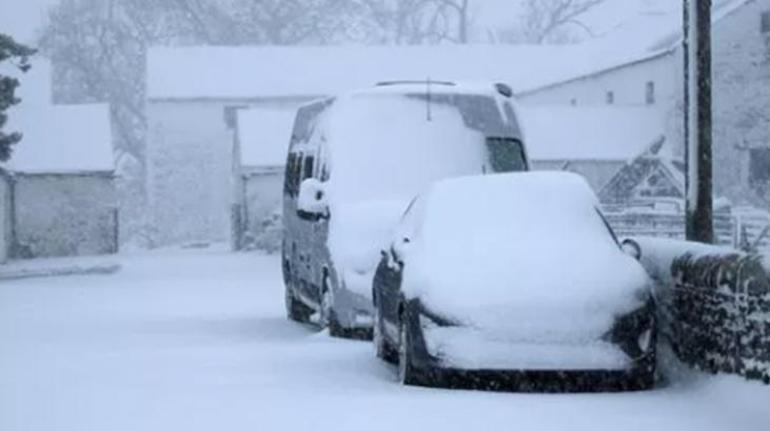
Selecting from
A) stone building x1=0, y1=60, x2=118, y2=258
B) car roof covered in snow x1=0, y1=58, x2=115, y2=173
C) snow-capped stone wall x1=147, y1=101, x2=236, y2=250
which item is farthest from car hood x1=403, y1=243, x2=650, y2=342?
snow-capped stone wall x1=147, y1=101, x2=236, y2=250

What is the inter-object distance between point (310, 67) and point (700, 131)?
56.4m

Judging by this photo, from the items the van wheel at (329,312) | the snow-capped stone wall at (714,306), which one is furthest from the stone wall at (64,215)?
the snow-capped stone wall at (714,306)

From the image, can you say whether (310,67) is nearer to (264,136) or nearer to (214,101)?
(214,101)

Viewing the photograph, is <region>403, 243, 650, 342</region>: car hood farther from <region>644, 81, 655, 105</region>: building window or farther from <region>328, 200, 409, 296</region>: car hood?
<region>644, 81, 655, 105</region>: building window

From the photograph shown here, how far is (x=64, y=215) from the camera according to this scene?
49938 mm

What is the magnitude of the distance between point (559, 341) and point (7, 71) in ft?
160

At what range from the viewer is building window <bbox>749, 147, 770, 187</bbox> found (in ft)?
162

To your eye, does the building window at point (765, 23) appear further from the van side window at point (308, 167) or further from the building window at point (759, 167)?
the van side window at point (308, 167)

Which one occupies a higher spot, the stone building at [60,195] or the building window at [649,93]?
the building window at [649,93]

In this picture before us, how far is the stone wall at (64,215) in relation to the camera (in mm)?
49281

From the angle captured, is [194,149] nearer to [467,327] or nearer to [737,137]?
[737,137]

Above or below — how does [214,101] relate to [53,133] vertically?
above

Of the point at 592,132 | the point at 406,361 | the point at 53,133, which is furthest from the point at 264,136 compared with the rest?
the point at 406,361

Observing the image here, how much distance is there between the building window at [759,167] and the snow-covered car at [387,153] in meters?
33.7
